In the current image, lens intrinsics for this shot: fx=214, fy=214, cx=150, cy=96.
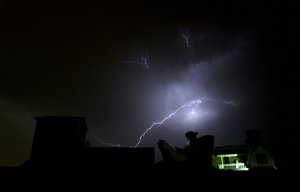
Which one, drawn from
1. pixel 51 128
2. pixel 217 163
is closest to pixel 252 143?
pixel 217 163

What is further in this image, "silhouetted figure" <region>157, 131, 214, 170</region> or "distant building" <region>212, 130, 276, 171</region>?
"distant building" <region>212, 130, 276, 171</region>

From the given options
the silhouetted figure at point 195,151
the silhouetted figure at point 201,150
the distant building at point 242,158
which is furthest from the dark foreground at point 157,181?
the distant building at point 242,158

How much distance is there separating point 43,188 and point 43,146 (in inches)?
384

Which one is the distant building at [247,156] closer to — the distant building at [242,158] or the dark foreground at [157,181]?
the distant building at [242,158]

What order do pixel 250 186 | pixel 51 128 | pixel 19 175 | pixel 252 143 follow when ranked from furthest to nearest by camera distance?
1. pixel 252 143
2. pixel 51 128
3. pixel 19 175
4. pixel 250 186

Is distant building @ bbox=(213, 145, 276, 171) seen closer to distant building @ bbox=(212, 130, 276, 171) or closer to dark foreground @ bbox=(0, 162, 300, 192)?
distant building @ bbox=(212, 130, 276, 171)

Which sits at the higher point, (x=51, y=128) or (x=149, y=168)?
(x=51, y=128)

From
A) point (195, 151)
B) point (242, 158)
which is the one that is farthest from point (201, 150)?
point (242, 158)

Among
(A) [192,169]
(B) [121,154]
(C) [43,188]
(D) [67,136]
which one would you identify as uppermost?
(D) [67,136]

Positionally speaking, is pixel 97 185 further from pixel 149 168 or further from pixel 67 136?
pixel 67 136

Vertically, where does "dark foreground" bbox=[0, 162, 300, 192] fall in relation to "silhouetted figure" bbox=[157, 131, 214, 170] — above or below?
below

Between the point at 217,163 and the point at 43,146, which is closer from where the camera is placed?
the point at 43,146

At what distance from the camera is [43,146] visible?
951 inches

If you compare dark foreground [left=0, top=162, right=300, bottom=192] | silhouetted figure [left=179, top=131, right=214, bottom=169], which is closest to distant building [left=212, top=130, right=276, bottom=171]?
silhouetted figure [left=179, top=131, right=214, bottom=169]
